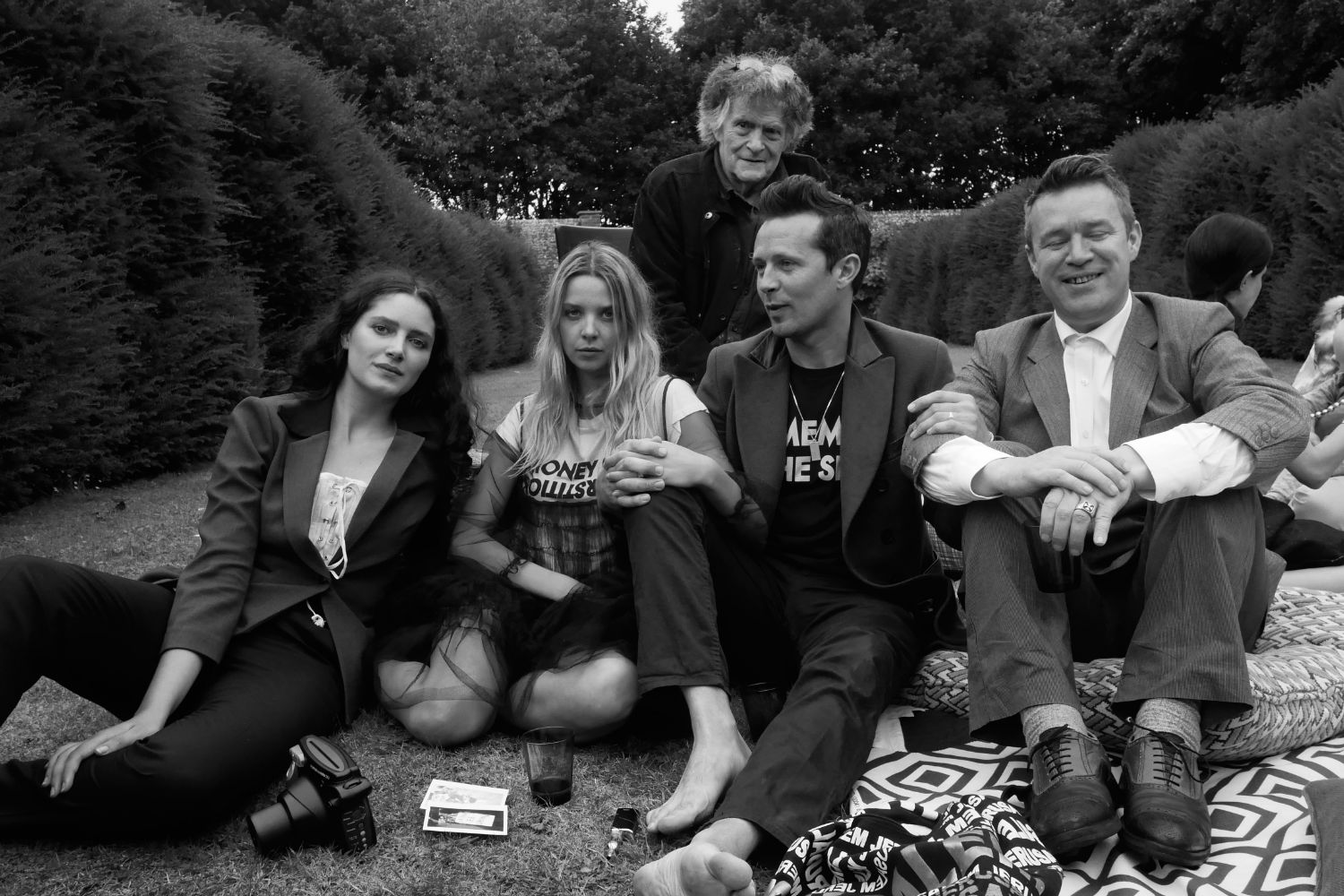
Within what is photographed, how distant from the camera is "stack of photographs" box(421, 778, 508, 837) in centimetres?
254

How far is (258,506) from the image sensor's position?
3033mm

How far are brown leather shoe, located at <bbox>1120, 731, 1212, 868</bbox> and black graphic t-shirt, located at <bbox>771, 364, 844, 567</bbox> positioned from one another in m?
1.08

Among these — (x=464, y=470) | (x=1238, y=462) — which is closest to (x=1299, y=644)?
(x=1238, y=462)

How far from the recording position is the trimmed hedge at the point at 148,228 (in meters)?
5.99

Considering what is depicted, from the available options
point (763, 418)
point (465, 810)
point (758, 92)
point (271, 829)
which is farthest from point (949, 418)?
point (758, 92)

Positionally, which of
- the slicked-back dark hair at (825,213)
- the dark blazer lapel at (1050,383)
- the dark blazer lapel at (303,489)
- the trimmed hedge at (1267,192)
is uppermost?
the trimmed hedge at (1267,192)

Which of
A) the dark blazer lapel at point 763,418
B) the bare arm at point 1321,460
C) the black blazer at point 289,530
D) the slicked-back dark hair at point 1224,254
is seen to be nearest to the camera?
the black blazer at point 289,530

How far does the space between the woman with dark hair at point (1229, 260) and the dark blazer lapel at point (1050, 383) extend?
4.81 feet

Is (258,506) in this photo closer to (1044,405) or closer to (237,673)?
(237,673)

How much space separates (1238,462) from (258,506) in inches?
102

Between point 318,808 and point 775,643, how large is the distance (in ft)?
4.42

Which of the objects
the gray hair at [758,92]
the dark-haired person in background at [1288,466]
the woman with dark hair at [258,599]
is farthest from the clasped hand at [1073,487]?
the gray hair at [758,92]

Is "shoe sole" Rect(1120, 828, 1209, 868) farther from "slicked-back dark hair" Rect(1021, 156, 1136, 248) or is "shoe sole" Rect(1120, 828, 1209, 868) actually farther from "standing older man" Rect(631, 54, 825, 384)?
"standing older man" Rect(631, 54, 825, 384)

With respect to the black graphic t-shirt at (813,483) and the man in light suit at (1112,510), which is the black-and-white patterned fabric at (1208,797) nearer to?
the man in light suit at (1112,510)
